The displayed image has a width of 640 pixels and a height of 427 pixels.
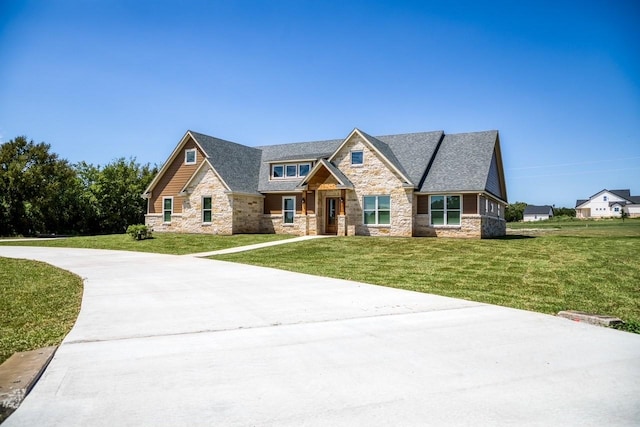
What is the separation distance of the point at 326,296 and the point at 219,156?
24779mm

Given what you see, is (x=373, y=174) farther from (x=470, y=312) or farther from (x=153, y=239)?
(x=470, y=312)

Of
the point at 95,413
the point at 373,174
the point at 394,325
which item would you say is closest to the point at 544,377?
the point at 394,325

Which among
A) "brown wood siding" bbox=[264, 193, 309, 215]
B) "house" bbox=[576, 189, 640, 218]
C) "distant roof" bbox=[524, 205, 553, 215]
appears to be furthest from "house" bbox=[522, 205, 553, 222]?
"brown wood siding" bbox=[264, 193, 309, 215]

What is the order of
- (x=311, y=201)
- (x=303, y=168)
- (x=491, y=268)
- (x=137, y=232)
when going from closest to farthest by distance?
(x=491, y=268)
(x=137, y=232)
(x=311, y=201)
(x=303, y=168)

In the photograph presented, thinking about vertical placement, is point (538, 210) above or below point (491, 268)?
above

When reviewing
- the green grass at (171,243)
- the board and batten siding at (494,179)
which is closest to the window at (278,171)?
the green grass at (171,243)

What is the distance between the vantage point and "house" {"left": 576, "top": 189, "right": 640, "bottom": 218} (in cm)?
10194

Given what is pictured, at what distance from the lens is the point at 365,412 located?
362 centimetres

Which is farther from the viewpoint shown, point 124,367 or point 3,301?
point 3,301

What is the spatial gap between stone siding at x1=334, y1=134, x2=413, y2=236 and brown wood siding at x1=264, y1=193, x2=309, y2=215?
407cm

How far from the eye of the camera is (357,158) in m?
28.2

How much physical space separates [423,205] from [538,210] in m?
108

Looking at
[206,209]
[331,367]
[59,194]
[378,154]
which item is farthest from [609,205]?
[331,367]

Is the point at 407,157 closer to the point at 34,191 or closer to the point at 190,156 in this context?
the point at 190,156
